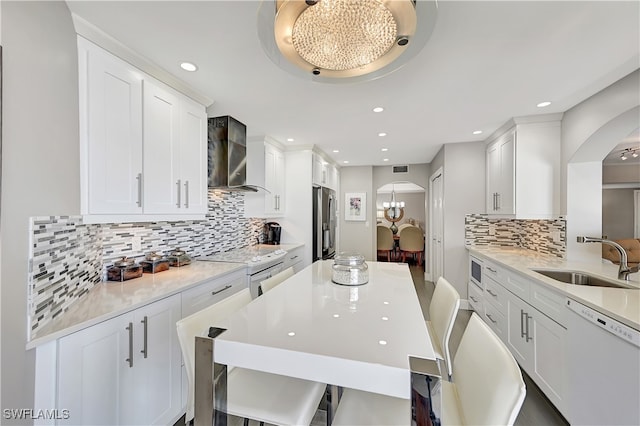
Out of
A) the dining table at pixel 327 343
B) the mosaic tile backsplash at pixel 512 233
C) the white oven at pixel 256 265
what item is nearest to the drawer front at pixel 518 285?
the mosaic tile backsplash at pixel 512 233

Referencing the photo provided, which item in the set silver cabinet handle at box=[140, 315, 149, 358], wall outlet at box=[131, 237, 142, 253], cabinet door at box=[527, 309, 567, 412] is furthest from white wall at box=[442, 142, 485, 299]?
wall outlet at box=[131, 237, 142, 253]

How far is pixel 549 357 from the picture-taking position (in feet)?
5.88

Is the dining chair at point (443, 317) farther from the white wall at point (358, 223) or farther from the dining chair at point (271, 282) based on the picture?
the white wall at point (358, 223)

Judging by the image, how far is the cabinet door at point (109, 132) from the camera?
A: 55.7 inches

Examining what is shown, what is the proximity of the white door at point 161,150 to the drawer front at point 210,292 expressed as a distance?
0.66 m

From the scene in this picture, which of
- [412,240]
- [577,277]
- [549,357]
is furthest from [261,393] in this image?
[412,240]

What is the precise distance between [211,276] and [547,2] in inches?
103

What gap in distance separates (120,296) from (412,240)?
609 centimetres

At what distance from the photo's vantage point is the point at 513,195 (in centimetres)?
286

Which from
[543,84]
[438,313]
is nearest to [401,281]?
[438,313]

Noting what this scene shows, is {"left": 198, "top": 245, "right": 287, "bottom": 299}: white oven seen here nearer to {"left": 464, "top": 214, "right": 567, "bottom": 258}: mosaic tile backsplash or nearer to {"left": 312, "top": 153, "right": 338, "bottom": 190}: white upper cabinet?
{"left": 312, "top": 153, "right": 338, "bottom": 190}: white upper cabinet

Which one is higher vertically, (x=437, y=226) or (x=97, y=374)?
(x=437, y=226)

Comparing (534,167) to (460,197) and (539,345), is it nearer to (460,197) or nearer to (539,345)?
(460,197)

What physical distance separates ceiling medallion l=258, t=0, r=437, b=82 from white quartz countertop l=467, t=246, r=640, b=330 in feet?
5.43
